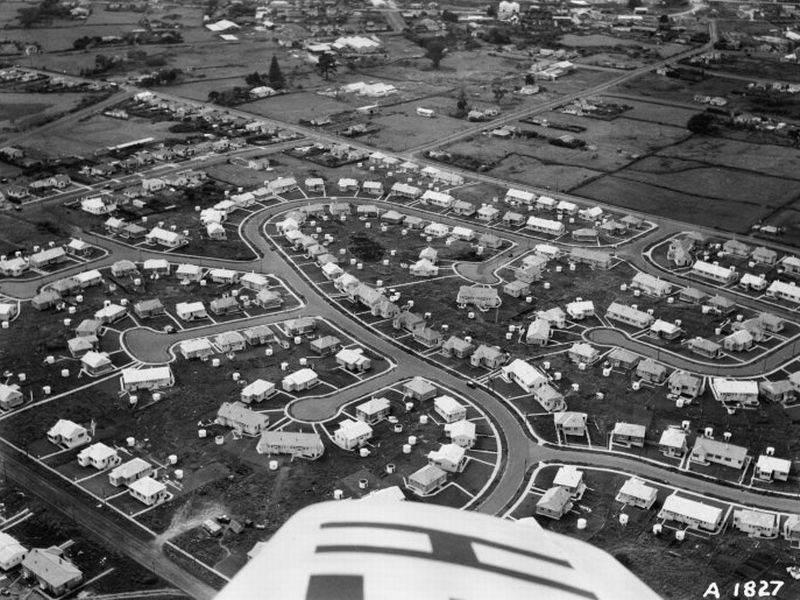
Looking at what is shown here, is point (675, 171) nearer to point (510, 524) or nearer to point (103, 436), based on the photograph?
point (103, 436)

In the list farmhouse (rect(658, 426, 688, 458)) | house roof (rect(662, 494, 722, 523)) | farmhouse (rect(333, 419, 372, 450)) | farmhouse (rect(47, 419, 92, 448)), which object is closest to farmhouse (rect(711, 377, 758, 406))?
farmhouse (rect(658, 426, 688, 458))

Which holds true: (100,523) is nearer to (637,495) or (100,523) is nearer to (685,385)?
(637,495)

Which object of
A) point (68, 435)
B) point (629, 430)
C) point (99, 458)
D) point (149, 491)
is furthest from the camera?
point (629, 430)

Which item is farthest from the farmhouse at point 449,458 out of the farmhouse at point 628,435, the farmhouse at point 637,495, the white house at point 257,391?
the white house at point 257,391

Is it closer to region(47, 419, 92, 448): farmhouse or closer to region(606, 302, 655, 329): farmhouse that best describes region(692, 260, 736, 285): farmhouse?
region(606, 302, 655, 329): farmhouse

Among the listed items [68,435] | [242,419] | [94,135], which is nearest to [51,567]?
[68,435]
